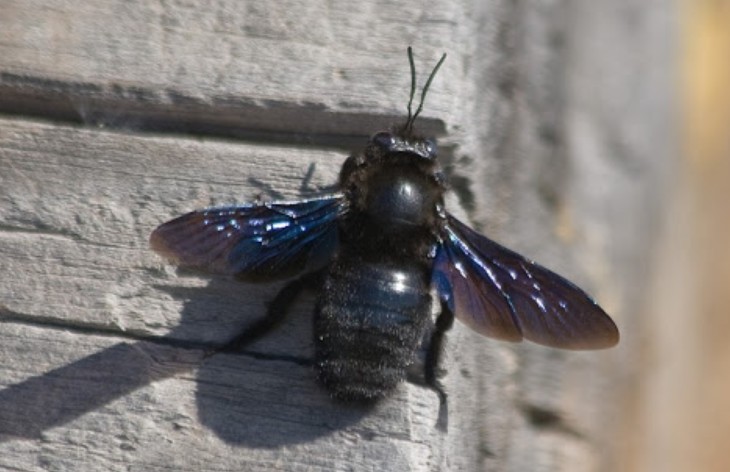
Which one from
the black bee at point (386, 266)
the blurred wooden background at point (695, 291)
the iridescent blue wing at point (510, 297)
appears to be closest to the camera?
the black bee at point (386, 266)

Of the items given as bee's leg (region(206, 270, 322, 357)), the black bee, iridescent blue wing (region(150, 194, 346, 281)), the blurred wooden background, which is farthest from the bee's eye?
the blurred wooden background

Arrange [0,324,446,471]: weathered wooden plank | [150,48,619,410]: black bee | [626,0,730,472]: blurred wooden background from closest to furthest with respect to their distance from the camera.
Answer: [0,324,446,471]: weathered wooden plank < [150,48,619,410]: black bee < [626,0,730,472]: blurred wooden background

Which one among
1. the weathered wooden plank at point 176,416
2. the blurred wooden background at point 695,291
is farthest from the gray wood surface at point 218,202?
the blurred wooden background at point 695,291

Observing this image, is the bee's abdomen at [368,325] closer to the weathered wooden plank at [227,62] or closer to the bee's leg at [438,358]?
the bee's leg at [438,358]

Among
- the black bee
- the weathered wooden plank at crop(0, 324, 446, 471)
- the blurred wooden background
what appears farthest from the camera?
the blurred wooden background

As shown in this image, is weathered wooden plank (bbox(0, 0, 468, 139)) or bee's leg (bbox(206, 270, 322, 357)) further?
weathered wooden plank (bbox(0, 0, 468, 139))

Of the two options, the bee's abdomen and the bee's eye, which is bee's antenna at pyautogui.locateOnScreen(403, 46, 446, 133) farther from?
the bee's abdomen

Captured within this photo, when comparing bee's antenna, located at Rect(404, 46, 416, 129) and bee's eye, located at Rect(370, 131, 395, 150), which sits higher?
bee's antenna, located at Rect(404, 46, 416, 129)

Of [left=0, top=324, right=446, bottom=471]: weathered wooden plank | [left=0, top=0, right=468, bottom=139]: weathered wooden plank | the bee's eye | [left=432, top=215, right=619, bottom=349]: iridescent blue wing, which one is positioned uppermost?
[left=0, top=0, right=468, bottom=139]: weathered wooden plank
